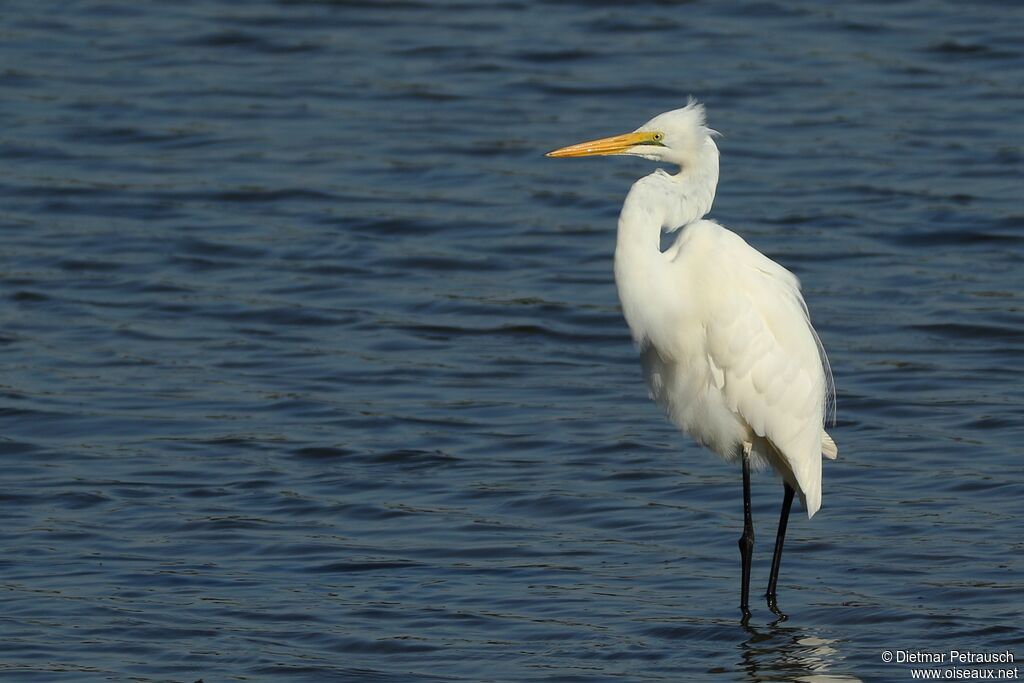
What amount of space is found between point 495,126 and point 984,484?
22.3 feet

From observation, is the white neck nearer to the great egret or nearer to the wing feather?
the great egret

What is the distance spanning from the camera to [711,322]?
6.57 m

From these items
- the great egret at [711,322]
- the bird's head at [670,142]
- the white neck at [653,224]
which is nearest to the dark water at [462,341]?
the great egret at [711,322]

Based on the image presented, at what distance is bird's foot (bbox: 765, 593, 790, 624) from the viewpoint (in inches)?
253

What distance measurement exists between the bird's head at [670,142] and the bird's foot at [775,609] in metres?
1.56

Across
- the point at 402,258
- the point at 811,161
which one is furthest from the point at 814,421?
the point at 811,161

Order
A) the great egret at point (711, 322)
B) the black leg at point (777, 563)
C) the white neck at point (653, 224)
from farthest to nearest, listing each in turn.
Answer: the black leg at point (777, 563)
the great egret at point (711, 322)
the white neck at point (653, 224)

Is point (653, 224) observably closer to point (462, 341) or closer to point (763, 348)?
point (763, 348)

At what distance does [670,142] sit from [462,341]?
3677mm

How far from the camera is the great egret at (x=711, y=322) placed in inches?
251

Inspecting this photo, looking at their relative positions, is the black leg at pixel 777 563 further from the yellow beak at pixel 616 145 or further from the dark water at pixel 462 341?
the yellow beak at pixel 616 145

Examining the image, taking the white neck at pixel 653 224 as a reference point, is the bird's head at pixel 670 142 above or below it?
above

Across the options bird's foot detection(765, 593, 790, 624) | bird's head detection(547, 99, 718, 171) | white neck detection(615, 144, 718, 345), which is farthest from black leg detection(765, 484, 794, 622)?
bird's head detection(547, 99, 718, 171)

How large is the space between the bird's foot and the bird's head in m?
1.56
